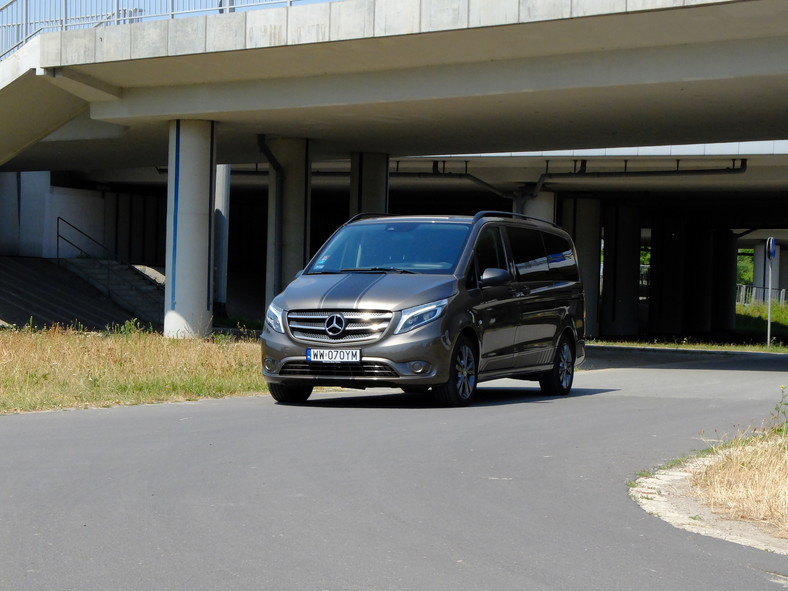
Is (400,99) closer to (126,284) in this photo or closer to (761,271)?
(126,284)

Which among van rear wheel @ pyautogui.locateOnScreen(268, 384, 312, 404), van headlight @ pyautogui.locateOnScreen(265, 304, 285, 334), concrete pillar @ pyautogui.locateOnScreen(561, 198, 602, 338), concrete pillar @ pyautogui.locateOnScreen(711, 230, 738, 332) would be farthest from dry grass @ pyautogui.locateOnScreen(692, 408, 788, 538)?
concrete pillar @ pyautogui.locateOnScreen(711, 230, 738, 332)

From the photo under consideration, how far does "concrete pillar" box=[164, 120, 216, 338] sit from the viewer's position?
2450 cm

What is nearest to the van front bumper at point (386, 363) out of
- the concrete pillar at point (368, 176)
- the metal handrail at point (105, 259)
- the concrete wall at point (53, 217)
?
the concrete pillar at point (368, 176)

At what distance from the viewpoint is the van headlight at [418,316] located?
37.8ft

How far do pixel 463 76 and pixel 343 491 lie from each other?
14.8 m

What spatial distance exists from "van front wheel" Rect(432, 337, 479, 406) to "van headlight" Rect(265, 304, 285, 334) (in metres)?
1.67

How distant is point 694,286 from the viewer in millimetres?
53594

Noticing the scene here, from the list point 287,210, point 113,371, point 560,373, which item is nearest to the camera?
point 113,371

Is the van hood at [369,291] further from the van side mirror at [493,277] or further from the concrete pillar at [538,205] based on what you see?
the concrete pillar at [538,205]

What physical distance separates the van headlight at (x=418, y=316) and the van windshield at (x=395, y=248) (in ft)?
2.44

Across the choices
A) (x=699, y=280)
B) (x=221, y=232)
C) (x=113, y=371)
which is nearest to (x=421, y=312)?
(x=113, y=371)

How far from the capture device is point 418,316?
37.9 feet

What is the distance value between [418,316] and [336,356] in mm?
888

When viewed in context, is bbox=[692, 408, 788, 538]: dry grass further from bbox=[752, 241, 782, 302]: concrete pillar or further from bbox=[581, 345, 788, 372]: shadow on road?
bbox=[752, 241, 782, 302]: concrete pillar
